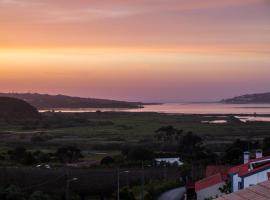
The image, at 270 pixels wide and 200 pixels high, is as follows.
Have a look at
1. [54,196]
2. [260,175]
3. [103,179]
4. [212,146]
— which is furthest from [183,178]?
[212,146]

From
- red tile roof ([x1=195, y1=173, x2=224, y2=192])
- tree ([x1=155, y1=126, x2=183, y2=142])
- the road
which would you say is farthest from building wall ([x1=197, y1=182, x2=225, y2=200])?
tree ([x1=155, y1=126, x2=183, y2=142])

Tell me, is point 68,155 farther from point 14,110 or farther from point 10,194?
point 14,110

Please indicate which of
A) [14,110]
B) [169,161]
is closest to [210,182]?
[169,161]

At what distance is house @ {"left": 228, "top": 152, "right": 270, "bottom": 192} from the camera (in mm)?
16859

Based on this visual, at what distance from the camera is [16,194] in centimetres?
2808

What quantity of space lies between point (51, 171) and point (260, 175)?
76.2 feet

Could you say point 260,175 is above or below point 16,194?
above

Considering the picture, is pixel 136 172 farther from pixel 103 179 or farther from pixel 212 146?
pixel 212 146

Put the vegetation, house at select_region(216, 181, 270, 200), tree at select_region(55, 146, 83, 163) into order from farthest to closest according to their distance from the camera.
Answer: the vegetation, tree at select_region(55, 146, 83, 163), house at select_region(216, 181, 270, 200)

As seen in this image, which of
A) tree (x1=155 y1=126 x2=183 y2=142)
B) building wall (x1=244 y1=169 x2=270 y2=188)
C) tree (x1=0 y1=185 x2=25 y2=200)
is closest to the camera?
building wall (x1=244 y1=169 x2=270 y2=188)

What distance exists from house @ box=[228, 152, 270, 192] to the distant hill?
377 ft

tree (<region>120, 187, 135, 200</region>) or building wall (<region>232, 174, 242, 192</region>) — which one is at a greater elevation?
building wall (<region>232, 174, 242, 192</region>)

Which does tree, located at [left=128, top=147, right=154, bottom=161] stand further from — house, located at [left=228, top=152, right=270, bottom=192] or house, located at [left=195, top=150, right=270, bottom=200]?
house, located at [left=228, top=152, right=270, bottom=192]

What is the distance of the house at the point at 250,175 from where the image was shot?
1686cm
